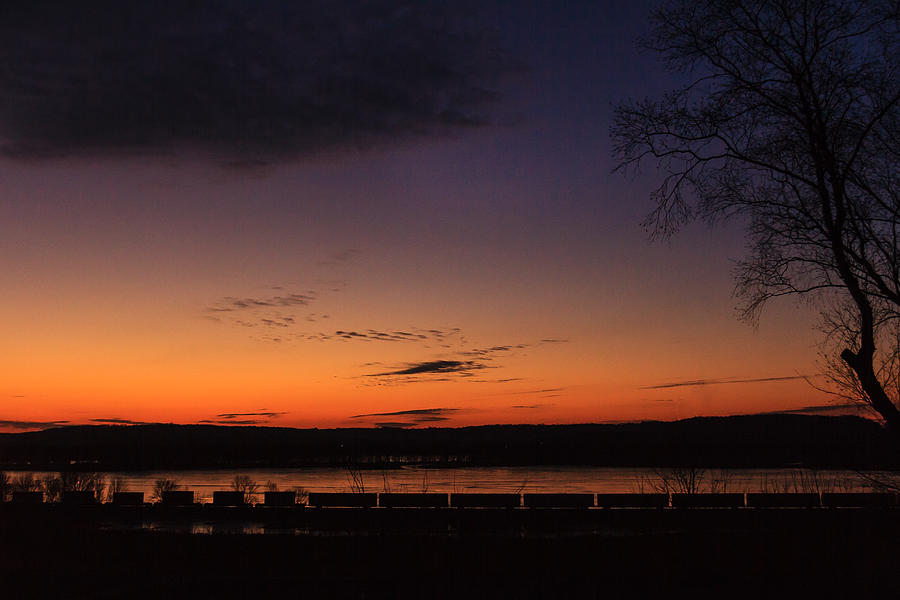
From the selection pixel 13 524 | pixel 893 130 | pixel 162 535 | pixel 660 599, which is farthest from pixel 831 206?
pixel 13 524

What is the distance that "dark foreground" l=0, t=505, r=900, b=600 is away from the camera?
47.6 ft

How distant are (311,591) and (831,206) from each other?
430 inches

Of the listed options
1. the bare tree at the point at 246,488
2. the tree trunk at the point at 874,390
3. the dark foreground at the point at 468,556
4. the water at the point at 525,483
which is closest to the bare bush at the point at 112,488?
the water at the point at 525,483

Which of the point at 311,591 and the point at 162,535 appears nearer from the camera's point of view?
the point at 311,591

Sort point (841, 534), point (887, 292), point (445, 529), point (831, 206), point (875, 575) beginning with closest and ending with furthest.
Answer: point (887, 292) → point (831, 206) → point (875, 575) → point (841, 534) → point (445, 529)

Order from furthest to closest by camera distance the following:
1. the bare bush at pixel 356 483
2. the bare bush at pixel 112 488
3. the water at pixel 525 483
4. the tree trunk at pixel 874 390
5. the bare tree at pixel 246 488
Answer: the water at pixel 525 483 → the bare tree at pixel 246 488 → the bare bush at pixel 112 488 → the bare bush at pixel 356 483 → the tree trunk at pixel 874 390

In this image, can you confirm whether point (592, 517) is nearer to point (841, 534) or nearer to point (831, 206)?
point (841, 534)

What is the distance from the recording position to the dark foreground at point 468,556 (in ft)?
47.6

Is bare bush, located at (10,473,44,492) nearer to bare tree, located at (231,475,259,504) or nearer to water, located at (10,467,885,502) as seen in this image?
water, located at (10,467,885,502)

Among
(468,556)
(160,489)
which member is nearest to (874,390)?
(468,556)

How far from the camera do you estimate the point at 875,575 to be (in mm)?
14953

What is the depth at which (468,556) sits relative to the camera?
18922 mm

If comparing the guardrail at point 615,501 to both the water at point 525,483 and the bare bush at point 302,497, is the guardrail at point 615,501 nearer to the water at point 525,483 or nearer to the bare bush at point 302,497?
the bare bush at point 302,497

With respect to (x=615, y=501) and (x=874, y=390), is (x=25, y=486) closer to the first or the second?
(x=615, y=501)
